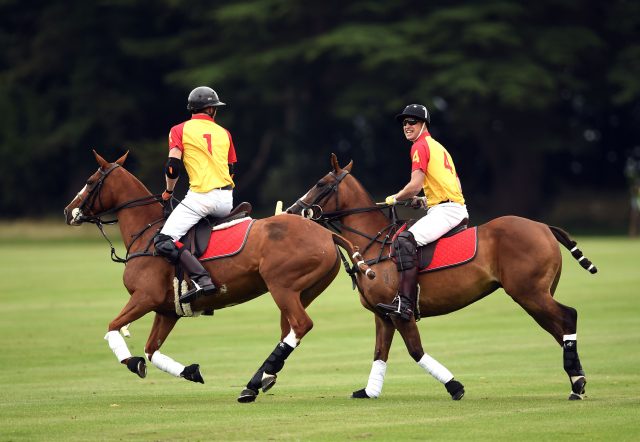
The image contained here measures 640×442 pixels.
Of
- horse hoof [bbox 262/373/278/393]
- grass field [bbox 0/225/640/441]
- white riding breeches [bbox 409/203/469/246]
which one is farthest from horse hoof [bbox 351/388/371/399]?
white riding breeches [bbox 409/203/469/246]

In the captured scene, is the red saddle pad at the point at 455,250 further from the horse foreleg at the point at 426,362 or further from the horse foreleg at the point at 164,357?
the horse foreleg at the point at 164,357

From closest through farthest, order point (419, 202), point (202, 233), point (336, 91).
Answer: point (202, 233) → point (419, 202) → point (336, 91)

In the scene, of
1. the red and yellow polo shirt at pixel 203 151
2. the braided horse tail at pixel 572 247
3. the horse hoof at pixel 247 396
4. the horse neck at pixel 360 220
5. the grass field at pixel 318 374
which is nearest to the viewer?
the grass field at pixel 318 374

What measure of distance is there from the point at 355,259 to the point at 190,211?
159 centimetres

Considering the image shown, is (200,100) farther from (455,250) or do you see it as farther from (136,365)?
(455,250)

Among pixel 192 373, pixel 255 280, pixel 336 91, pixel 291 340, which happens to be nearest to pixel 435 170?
pixel 255 280

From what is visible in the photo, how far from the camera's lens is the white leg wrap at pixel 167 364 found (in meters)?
11.8

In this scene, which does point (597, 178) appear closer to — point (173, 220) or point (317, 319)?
point (317, 319)

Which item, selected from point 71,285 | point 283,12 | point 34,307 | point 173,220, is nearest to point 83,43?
point 283,12

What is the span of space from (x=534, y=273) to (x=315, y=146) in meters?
40.3

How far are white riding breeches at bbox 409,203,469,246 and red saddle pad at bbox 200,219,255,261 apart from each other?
60.1 inches

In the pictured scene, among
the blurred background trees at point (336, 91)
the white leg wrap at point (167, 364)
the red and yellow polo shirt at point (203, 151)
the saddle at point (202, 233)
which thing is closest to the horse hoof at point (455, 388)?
the white leg wrap at point (167, 364)

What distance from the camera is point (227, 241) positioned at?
12016mm

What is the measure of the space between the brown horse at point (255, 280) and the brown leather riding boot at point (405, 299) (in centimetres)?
38
